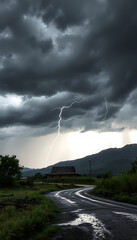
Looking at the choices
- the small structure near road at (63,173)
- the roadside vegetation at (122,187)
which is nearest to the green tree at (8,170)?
the roadside vegetation at (122,187)

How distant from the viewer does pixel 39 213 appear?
1034cm

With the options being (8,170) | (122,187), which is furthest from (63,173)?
(122,187)

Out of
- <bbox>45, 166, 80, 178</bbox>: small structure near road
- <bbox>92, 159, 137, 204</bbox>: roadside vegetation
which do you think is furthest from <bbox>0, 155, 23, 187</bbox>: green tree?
<bbox>45, 166, 80, 178</bbox>: small structure near road

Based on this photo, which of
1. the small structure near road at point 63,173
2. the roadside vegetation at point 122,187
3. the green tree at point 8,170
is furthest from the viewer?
the small structure near road at point 63,173

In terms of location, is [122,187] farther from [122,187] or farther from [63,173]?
[63,173]

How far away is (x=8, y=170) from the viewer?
51219 millimetres

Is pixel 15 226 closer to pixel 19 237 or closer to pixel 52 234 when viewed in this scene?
pixel 19 237

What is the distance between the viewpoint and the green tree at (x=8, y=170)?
4953 centimetres

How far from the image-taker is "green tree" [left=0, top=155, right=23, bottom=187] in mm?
49531

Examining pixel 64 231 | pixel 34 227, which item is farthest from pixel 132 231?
pixel 34 227

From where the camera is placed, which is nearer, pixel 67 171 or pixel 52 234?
pixel 52 234

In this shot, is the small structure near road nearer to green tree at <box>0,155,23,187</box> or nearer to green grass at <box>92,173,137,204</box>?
green tree at <box>0,155,23,187</box>

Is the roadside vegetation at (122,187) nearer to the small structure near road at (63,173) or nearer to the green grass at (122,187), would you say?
the green grass at (122,187)

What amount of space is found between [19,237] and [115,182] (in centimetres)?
1839
